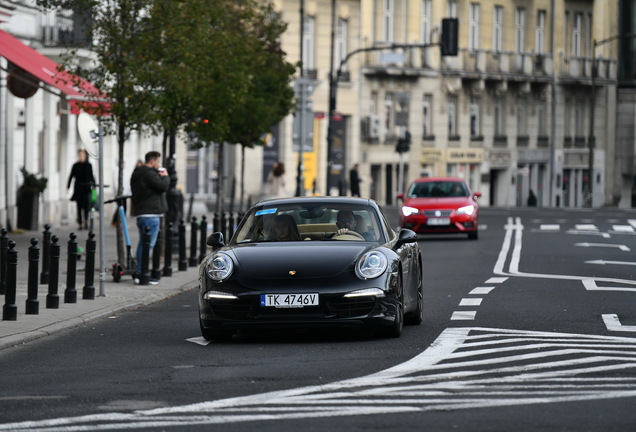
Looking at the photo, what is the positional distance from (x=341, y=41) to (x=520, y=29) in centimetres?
1599

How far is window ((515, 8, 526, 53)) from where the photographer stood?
3524 inches

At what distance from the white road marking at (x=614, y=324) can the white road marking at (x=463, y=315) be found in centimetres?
127

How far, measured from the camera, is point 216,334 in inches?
583

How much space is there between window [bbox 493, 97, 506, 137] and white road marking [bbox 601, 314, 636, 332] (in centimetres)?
7184

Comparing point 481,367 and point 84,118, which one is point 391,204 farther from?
point 481,367

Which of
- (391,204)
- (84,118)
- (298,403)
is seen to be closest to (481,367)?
(298,403)

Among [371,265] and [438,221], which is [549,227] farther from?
[371,265]

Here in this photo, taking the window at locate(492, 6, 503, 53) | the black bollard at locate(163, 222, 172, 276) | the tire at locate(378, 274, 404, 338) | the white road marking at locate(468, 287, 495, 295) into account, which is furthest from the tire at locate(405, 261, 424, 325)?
the window at locate(492, 6, 503, 53)

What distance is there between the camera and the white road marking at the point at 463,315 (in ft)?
55.2

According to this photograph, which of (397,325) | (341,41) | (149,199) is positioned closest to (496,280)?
(149,199)

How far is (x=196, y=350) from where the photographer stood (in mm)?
14062

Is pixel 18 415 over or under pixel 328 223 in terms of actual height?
under

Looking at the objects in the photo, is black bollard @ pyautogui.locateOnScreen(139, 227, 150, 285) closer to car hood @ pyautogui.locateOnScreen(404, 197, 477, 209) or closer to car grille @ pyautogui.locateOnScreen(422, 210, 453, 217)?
car grille @ pyautogui.locateOnScreen(422, 210, 453, 217)

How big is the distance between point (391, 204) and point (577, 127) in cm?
1981
